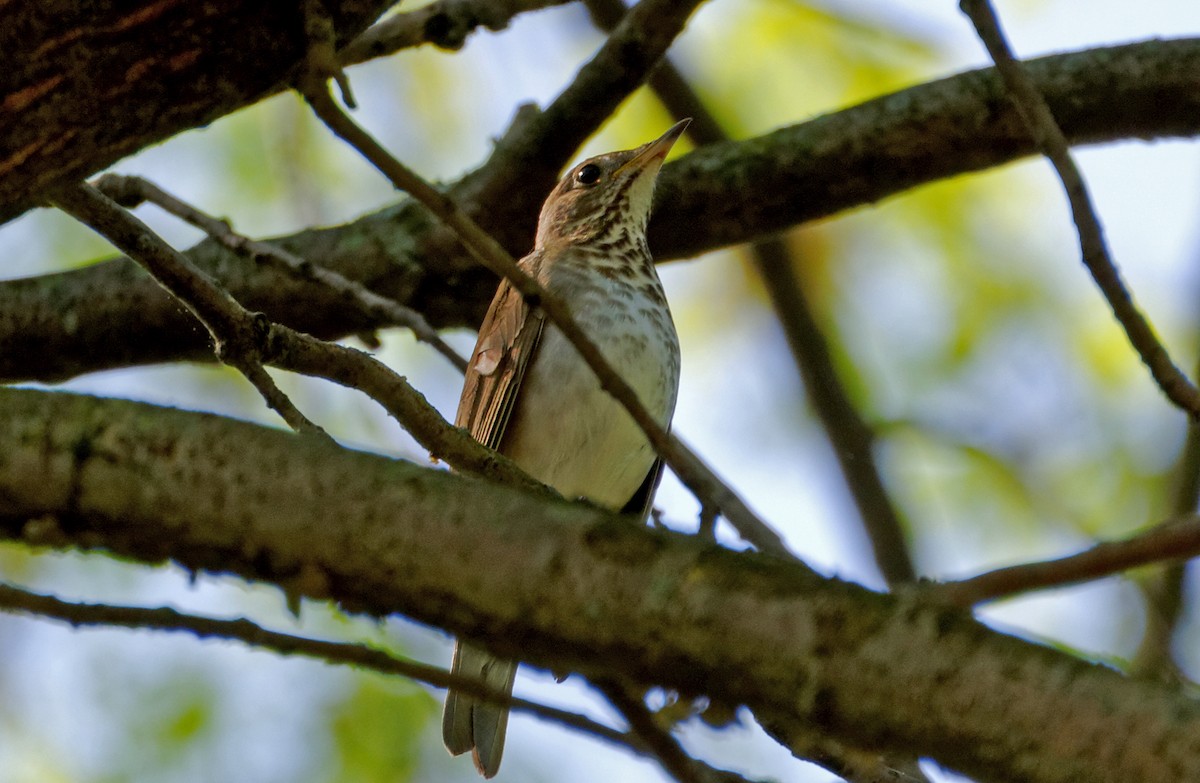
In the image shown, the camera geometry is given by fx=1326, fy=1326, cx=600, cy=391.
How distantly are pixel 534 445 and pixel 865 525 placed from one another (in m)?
1.65

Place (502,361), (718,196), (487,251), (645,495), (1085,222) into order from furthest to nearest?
(645,495), (502,361), (718,196), (1085,222), (487,251)

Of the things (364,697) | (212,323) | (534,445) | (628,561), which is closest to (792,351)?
(534,445)

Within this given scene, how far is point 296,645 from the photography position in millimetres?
2068

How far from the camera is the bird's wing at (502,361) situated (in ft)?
18.5

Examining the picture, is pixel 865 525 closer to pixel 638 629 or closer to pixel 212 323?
pixel 212 323

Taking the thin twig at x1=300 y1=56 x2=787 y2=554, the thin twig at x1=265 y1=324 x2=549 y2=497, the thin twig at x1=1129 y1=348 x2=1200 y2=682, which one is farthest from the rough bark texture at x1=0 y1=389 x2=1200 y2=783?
the thin twig at x1=1129 y1=348 x2=1200 y2=682

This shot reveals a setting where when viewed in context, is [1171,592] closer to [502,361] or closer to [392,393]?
[502,361]

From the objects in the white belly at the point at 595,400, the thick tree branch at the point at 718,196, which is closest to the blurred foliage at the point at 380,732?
the white belly at the point at 595,400

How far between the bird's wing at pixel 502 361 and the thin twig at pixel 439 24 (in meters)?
1.04

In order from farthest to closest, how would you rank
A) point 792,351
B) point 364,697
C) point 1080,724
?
1. point 364,697
2. point 792,351
3. point 1080,724

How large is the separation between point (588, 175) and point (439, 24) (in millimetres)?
1944

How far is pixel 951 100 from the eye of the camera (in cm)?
539

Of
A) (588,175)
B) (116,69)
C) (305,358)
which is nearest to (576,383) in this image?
(588,175)

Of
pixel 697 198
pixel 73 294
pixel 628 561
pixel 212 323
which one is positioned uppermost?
pixel 697 198
